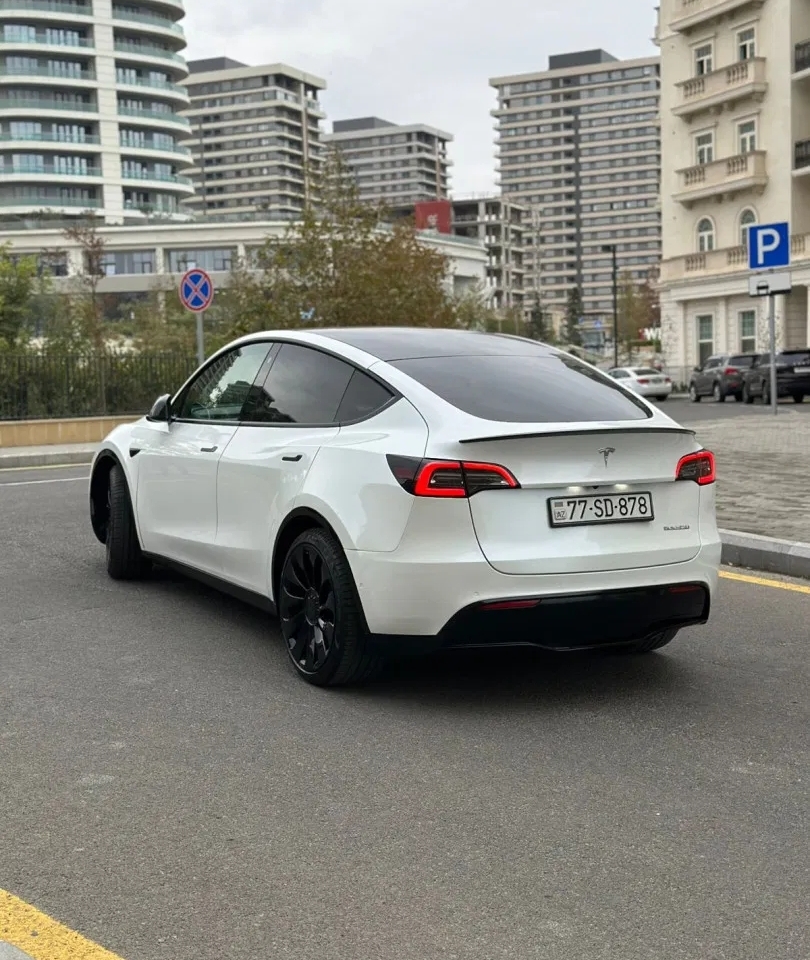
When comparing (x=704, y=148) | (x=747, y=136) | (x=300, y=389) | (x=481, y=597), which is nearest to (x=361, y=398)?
(x=300, y=389)

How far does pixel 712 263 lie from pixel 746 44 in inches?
358

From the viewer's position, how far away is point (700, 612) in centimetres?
532

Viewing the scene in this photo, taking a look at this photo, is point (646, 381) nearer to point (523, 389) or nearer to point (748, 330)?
point (748, 330)

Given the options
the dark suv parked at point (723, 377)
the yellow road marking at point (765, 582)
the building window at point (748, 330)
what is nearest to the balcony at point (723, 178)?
the building window at point (748, 330)

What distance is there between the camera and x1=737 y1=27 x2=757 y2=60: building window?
53.2 m

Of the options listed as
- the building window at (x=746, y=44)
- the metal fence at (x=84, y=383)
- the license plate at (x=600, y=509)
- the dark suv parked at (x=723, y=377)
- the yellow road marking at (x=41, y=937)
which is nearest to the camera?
the yellow road marking at (x=41, y=937)

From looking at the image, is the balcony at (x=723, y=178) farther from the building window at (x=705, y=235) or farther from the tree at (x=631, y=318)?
the tree at (x=631, y=318)

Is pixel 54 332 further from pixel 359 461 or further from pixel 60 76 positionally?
pixel 60 76

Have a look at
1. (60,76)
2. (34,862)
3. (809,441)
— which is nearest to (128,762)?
(34,862)

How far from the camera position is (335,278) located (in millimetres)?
28297

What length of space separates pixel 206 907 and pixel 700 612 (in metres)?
2.78

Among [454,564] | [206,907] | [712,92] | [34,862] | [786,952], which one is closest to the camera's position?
[786,952]

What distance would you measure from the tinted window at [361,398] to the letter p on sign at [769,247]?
1516 centimetres

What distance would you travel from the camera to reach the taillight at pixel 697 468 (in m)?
5.26
